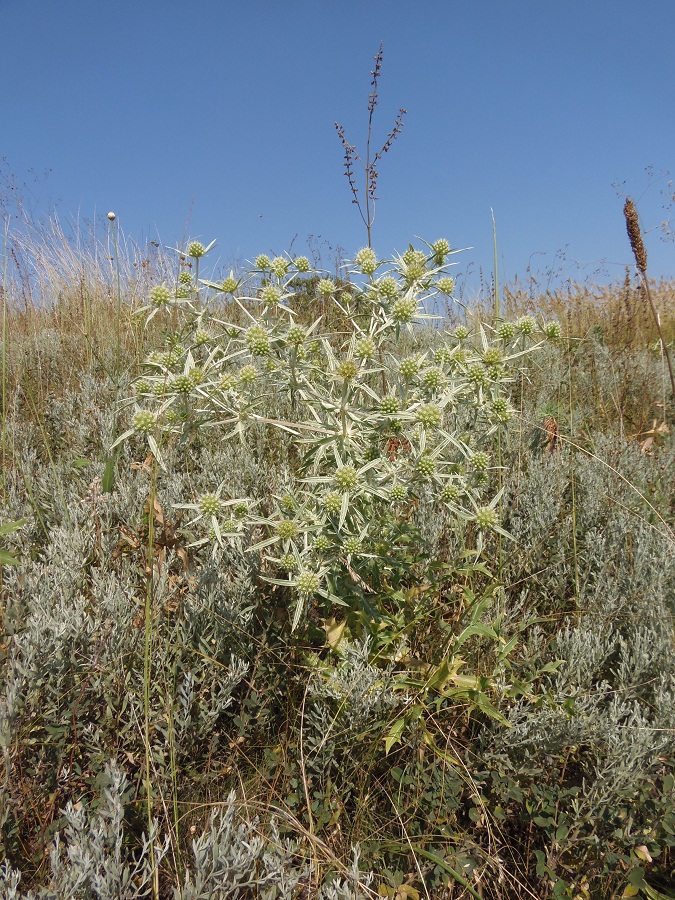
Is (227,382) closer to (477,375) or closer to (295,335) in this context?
(295,335)

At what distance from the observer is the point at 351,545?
1637mm

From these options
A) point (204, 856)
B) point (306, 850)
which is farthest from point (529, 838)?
point (204, 856)

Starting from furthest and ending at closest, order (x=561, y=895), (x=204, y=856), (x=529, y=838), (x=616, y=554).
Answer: (x=616, y=554), (x=529, y=838), (x=561, y=895), (x=204, y=856)

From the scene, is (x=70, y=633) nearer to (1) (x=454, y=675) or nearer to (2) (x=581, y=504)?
(1) (x=454, y=675)

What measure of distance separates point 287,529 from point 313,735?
0.64 metres

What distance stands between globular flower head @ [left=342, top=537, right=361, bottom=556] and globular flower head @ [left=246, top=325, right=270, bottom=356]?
677mm

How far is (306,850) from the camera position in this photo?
132cm

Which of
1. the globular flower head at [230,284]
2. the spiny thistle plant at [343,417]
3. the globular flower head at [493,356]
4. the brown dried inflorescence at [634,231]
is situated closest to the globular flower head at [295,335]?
A: the spiny thistle plant at [343,417]

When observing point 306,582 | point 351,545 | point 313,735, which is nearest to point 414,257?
point 351,545

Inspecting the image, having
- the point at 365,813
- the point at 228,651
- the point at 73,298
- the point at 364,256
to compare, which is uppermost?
the point at 73,298

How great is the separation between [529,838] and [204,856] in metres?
0.85

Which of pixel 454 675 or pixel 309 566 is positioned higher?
pixel 309 566

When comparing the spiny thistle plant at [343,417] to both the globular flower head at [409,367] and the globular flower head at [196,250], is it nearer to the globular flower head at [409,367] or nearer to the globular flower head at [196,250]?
the globular flower head at [409,367]

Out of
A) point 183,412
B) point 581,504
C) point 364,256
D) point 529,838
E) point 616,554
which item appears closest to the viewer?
point 529,838
